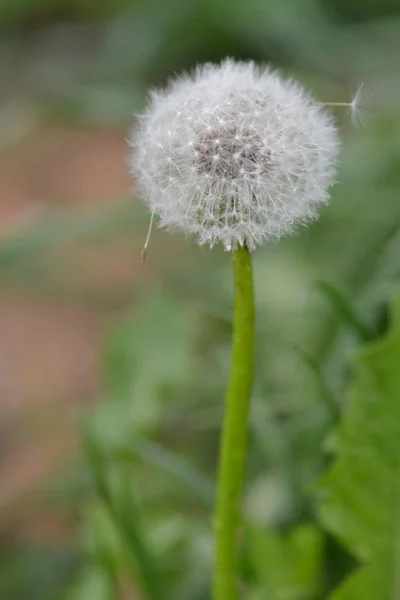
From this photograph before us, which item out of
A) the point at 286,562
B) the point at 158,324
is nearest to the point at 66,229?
the point at 158,324

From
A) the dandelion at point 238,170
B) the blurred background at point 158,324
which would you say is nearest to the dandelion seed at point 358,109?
the dandelion at point 238,170

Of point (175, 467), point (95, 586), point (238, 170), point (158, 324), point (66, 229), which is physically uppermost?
point (66, 229)

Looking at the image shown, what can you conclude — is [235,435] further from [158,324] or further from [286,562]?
[158,324]

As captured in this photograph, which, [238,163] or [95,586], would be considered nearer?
[238,163]

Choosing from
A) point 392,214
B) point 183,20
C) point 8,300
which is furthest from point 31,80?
point 392,214

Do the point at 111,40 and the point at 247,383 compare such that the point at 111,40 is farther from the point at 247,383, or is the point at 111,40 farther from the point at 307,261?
the point at 247,383

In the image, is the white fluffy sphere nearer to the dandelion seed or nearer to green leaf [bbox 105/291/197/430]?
the dandelion seed
